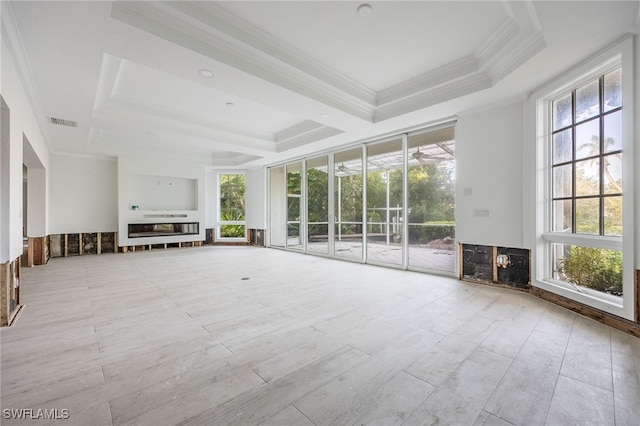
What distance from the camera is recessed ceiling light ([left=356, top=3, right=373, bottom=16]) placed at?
2685 mm

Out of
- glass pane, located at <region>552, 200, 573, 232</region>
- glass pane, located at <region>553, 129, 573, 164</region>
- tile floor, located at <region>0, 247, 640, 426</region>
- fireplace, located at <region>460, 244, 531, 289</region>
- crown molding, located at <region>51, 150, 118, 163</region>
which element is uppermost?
crown molding, located at <region>51, 150, 118, 163</region>

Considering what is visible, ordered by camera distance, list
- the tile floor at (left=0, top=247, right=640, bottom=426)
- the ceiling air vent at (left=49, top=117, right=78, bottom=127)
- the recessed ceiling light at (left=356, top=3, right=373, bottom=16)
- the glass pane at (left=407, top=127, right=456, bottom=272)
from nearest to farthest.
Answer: the tile floor at (left=0, top=247, right=640, bottom=426)
the recessed ceiling light at (left=356, top=3, right=373, bottom=16)
the ceiling air vent at (left=49, top=117, right=78, bottom=127)
the glass pane at (left=407, top=127, right=456, bottom=272)

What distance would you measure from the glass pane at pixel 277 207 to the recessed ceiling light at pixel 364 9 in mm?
6367

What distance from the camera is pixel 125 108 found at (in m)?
4.96

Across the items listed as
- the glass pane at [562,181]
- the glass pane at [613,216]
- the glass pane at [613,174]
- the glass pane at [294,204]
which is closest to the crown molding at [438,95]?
the glass pane at [562,181]

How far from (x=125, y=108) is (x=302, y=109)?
3204mm

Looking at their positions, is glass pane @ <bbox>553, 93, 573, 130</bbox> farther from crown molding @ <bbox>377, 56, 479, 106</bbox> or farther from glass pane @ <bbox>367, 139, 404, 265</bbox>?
glass pane @ <bbox>367, 139, 404, 265</bbox>

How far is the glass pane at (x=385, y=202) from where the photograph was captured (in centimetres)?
579

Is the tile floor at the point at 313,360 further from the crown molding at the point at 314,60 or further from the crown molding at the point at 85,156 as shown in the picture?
the crown molding at the point at 85,156

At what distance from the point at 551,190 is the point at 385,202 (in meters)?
2.80

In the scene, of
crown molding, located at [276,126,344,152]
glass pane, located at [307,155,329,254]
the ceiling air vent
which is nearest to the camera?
the ceiling air vent

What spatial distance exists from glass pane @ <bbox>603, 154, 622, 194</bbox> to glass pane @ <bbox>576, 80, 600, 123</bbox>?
1.89ft

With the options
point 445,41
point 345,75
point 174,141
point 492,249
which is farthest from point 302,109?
point 174,141

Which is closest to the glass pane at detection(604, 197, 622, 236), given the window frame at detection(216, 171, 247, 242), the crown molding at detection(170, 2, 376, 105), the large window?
the crown molding at detection(170, 2, 376, 105)
